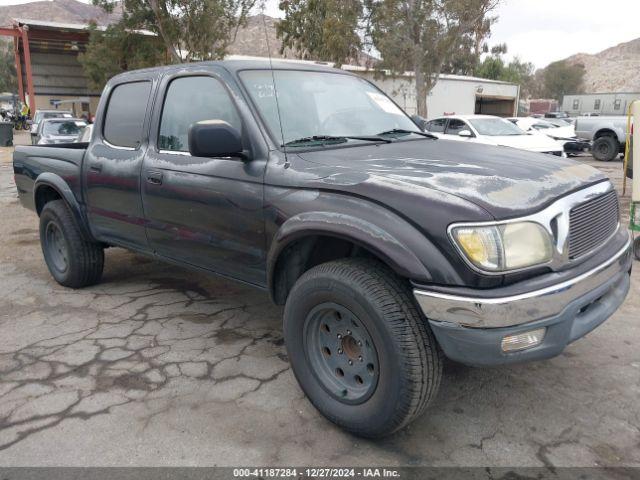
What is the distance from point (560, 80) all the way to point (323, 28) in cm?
Answer: 7085

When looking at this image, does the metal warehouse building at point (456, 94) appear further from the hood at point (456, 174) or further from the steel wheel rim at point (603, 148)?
the hood at point (456, 174)

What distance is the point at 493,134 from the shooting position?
11.7 meters

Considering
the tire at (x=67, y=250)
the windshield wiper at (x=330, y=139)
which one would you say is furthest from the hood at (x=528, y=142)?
the tire at (x=67, y=250)

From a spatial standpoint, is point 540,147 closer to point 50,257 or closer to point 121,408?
point 50,257

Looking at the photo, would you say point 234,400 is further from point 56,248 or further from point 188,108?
point 56,248

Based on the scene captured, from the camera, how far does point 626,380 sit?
3178 millimetres

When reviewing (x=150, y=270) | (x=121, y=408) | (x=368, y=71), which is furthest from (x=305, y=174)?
(x=368, y=71)

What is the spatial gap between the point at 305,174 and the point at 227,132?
48cm

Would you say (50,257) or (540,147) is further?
(540,147)

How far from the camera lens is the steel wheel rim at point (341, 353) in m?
2.54

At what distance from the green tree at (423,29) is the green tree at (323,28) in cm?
175

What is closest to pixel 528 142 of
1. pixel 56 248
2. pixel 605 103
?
pixel 56 248

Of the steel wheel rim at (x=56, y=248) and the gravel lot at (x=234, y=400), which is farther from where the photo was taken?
the steel wheel rim at (x=56, y=248)

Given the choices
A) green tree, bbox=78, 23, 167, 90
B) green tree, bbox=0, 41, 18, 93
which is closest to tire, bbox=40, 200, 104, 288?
green tree, bbox=78, 23, 167, 90
